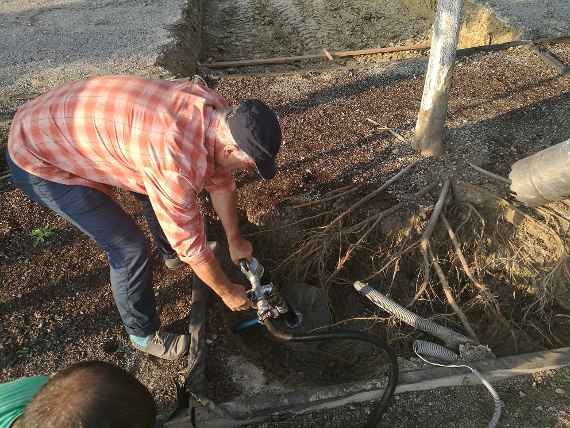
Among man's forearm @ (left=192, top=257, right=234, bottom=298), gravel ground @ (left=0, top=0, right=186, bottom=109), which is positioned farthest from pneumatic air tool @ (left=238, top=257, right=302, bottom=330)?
gravel ground @ (left=0, top=0, right=186, bottom=109)

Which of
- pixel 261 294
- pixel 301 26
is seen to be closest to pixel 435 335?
pixel 261 294

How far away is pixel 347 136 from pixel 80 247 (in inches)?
89.6

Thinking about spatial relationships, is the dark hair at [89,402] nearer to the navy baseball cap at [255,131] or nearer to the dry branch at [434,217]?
the navy baseball cap at [255,131]

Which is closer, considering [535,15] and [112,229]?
[112,229]

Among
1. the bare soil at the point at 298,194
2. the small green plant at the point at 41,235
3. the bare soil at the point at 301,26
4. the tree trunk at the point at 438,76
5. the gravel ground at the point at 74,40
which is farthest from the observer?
the bare soil at the point at 301,26

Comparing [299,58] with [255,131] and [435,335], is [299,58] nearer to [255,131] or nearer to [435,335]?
[435,335]

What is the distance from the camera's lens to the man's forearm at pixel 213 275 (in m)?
1.94

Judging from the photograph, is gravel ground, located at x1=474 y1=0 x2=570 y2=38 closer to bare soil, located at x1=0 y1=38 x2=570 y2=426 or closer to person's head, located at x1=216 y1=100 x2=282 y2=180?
bare soil, located at x1=0 y1=38 x2=570 y2=426

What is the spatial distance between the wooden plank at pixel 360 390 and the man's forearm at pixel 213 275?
68 centimetres

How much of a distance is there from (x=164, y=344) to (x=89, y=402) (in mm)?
1377

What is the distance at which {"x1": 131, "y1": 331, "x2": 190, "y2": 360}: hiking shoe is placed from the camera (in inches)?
101

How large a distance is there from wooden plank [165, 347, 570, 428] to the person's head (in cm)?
128

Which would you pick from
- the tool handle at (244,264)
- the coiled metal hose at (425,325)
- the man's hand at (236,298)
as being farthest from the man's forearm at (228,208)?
the coiled metal hose at (425,325)

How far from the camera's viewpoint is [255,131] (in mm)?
1657
